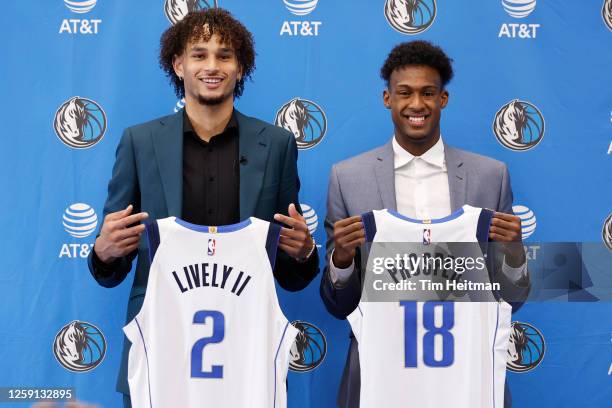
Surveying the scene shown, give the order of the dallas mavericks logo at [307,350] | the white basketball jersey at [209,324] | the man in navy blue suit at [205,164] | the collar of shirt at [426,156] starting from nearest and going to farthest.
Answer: the white basketball jersey at [209,324] < the man in navy blue suit at [205,164] < the collar of shirt at [426,156] < the dallas mavericks logo at [307,350]

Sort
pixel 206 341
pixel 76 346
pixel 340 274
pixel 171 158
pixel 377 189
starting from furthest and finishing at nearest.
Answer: pixel 76 346
pixel 377 189
pixel 171 158
pixel 340 274
pixel 206 341

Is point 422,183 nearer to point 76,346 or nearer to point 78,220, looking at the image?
point 78,220

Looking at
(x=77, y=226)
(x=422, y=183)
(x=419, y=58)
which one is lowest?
(x=77, y=226)

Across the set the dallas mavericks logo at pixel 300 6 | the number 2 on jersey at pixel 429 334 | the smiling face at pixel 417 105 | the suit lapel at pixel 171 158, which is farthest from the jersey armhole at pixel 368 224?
the dallas mavericks logo at pixel 300 6

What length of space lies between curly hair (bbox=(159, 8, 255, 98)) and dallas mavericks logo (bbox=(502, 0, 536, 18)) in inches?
46.9

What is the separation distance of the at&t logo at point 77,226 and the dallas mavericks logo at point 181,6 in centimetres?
90

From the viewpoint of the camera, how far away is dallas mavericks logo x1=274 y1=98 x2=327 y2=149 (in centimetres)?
319

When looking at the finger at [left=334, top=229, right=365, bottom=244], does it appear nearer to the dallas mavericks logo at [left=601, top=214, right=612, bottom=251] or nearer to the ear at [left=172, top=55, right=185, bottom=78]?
the ear at [left=172, top=55, right=185, bottom=78]

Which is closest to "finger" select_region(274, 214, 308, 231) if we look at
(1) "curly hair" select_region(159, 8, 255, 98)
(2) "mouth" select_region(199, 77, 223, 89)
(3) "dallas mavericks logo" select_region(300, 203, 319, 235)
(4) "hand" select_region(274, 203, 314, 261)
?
(4) "hand" select_region(274, 203, 314, 261)

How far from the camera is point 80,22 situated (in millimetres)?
3172

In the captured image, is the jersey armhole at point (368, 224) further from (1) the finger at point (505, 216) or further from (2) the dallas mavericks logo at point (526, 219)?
(2) the dallas mavericks logo at point (526, 219)

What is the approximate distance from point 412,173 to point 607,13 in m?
1.30

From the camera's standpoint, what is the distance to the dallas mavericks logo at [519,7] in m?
3.21

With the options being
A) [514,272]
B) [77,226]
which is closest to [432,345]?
[514,272]
